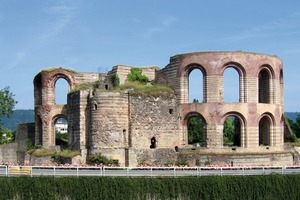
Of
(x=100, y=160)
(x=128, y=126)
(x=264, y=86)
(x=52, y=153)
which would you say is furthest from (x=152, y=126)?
(x=264, y=86)

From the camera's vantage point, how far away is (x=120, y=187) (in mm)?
31969

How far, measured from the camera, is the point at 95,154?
4406cm

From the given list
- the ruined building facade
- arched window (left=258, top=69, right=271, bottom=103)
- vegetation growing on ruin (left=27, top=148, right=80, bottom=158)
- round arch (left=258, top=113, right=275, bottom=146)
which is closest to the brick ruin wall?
the ruined building facade

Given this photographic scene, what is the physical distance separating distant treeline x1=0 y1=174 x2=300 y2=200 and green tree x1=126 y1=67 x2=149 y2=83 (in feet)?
68.2

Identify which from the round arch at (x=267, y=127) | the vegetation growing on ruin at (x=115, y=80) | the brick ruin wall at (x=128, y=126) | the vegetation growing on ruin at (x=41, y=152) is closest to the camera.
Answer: the brick ruin wall at (x=128, y=126)

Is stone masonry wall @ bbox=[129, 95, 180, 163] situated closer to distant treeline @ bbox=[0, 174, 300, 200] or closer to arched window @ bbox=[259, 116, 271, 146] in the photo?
arched window @ bbox=[259, 116, 271, 146]

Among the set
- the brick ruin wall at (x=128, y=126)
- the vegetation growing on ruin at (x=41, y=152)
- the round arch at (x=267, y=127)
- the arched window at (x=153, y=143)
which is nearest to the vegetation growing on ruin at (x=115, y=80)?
the brick ruin wall at (x=128, y=126)

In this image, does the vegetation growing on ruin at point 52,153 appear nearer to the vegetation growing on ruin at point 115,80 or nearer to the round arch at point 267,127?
the vegetation growing on ruin at point 115,80

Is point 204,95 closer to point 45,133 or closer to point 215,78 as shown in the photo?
point 215,78

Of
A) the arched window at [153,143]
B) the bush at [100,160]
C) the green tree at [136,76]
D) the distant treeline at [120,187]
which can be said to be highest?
the green tree at [136,76]

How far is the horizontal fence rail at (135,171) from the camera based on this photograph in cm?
3328

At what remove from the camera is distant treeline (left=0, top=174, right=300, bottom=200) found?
31.9 meters

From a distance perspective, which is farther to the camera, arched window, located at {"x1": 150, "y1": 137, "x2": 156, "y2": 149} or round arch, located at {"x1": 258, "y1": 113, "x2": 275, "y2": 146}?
round arch, located at {"x1": 258, "y1": 113, "x2": 275, "y2": 146}

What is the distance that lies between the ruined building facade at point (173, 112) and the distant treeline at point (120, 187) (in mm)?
11841
